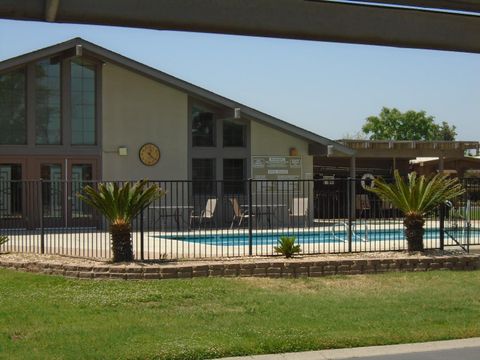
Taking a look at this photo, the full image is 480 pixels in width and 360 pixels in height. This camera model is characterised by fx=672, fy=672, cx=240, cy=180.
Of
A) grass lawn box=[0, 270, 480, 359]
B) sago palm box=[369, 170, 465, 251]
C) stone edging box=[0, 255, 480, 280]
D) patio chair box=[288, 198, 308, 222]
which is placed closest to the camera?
grass lawn box=[0, 270, 480, 359]

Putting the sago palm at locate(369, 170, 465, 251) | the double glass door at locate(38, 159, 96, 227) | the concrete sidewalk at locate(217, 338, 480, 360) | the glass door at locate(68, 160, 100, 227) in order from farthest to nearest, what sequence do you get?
the double glass door at locate(38, 159, 96, 227), the glass door at locate(68, 160, 100, 227), the sago palm at locate(369, 170, 465, 251), the concrete sidewalk at locate(217, 338, 480, 360)

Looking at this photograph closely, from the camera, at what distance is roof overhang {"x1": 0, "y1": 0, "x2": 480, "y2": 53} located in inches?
142

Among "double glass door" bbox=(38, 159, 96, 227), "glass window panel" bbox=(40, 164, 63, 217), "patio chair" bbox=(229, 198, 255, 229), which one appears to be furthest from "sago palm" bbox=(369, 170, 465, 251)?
"glass window panel" bbox=(40, 164, 63, 217)

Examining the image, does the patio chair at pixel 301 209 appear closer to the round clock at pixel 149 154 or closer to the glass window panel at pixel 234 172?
the glass window panel at pixel 234 172

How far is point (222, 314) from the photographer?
8.52 metres

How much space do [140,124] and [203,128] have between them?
2310 millimetres

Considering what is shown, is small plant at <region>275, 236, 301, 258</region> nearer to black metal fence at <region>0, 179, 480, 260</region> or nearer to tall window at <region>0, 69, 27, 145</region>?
black metal fence at <region>0, 179, 480, 260</region>

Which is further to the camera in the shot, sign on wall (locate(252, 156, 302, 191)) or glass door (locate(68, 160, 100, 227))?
sign on wall (locate(252, 156, 302, 191))

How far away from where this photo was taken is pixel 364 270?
1197 cm

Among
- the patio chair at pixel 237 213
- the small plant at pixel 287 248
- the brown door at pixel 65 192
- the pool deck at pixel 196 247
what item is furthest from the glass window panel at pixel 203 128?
the small plant at pixel 287 248

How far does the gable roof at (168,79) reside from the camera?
1984 cm

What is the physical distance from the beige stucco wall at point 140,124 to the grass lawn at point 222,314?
10149 millimetres

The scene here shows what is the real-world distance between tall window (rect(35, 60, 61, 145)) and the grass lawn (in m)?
9.90

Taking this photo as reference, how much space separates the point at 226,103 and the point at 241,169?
2.59 metres
